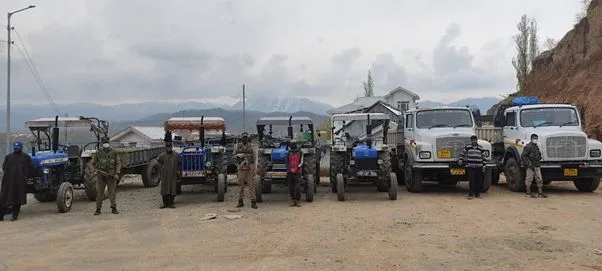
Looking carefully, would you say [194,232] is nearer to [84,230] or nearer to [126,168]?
[84,230]

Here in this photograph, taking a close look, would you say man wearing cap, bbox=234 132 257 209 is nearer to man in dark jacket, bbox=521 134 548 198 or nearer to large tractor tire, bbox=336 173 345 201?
large tractor tire, bbox=336 173 345 201

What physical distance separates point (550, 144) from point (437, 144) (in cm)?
297

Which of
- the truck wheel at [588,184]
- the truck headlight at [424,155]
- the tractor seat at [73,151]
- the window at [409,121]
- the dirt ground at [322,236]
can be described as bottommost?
the dirt ground at [322,236]

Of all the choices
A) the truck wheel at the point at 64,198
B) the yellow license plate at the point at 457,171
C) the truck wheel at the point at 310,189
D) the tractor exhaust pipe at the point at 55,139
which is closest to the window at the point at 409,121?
the yellow license plate at the point at 457,171

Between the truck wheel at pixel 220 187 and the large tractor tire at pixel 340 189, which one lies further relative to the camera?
the truck wheel at pixel 220 187

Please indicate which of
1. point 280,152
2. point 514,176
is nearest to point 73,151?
point 280,152

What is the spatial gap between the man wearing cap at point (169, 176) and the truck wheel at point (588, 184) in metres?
11.2

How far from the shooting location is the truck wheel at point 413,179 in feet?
50.6

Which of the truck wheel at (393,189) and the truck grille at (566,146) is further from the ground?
the truck grille at (566,146)

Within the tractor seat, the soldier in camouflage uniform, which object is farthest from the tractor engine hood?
the tractor seat

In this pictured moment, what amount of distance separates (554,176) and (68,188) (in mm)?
12460

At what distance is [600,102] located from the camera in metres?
25.2

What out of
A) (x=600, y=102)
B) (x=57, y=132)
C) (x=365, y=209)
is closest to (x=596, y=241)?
(x=365, y=209)

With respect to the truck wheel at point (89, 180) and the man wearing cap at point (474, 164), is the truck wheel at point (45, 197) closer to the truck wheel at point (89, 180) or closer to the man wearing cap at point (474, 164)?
the truck wheel at point (89, 180)
